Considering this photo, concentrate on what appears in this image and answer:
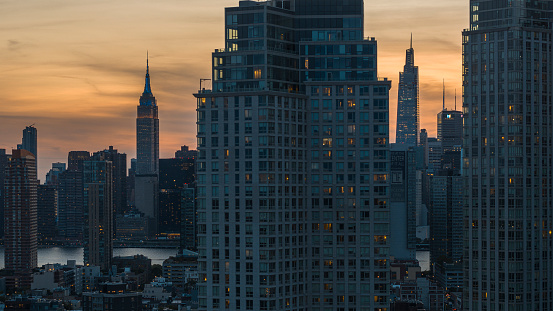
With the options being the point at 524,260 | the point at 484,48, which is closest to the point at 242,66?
the point at 484,48

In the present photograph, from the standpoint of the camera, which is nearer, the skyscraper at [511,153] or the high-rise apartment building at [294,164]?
the high-rise apartment building at [294,164]

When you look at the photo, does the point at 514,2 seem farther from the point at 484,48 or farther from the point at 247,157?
the point at 247,157

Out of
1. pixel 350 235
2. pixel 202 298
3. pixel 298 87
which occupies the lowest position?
pixel 202 298

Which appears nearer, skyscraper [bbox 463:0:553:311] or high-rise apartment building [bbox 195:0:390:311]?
high-rise apartment building [bbox 195:0:390:311]

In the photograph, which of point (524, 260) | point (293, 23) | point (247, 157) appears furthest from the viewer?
point (524, 260)
